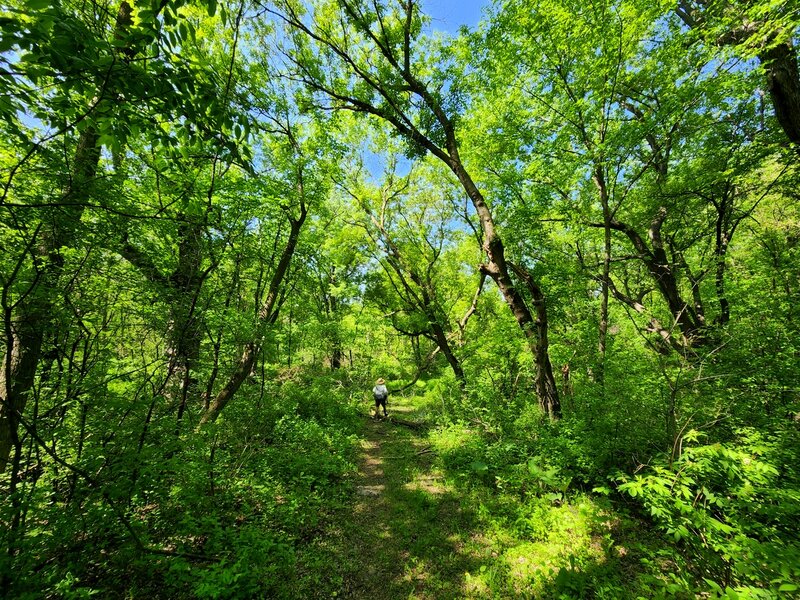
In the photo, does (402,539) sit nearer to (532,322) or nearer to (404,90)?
(532,322)

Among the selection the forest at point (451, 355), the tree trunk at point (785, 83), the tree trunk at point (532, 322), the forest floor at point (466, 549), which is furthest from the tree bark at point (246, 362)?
the tree trunk at point (785, 83)

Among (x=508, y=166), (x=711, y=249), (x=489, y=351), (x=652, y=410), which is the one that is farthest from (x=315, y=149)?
(x=711, y=249)

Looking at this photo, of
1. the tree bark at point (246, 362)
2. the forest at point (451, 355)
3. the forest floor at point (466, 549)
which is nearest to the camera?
the forest at point (451, 355)

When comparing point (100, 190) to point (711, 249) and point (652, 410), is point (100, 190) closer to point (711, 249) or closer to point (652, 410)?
point (652, 410)

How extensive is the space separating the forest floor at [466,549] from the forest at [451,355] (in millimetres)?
39

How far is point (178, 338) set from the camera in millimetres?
4164

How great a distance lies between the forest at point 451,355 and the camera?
96.0 inches

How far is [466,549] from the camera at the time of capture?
392 cm

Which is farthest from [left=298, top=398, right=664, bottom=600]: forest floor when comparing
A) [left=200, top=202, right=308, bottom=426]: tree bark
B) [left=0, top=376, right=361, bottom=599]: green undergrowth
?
[left=200, top=202, right=308, bottom=426]: tree bark

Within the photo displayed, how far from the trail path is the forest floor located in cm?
Result: 1

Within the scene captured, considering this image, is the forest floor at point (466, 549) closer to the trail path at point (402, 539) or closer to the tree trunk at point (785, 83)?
the trail path at point (402, 539)

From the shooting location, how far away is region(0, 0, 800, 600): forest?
244 cm

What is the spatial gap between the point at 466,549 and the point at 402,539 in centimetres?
95

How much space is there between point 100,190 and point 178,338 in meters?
2.08
